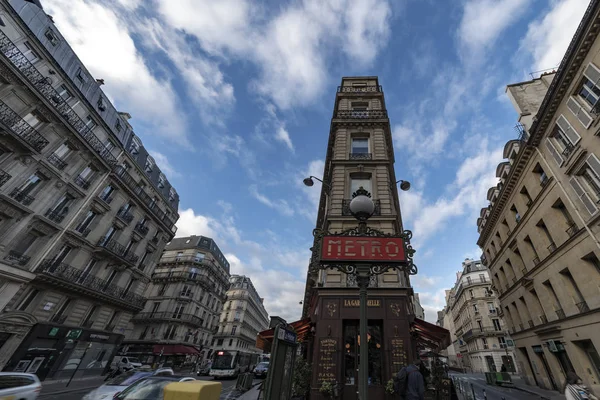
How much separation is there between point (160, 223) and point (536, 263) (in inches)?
1396

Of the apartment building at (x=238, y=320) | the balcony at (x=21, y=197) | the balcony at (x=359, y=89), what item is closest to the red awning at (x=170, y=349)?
the apartment building at (x=238, y=320)

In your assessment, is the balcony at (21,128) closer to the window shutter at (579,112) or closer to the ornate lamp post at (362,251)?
the ornate lamp post at (362,251)

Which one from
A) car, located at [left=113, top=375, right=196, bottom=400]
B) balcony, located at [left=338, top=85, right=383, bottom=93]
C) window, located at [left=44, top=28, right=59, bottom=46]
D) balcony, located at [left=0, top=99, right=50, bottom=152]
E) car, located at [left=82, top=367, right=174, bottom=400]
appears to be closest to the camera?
car, located at [left=113, top=375, right=196, bottom=400]

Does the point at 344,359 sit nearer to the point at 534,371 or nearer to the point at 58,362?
the point at 534,371

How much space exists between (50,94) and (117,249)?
13.7 metres

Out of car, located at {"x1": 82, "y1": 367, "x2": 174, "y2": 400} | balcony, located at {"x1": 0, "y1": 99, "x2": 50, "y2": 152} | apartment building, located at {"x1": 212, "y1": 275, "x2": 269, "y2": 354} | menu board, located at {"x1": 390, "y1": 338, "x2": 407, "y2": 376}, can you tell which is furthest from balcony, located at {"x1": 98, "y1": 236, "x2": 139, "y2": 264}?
apartment building, located at {"x1": 212, "y1": 275, "x2": 269, "y2": 354}

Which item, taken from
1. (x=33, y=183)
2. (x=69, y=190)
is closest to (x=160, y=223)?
(x=69, y=190)

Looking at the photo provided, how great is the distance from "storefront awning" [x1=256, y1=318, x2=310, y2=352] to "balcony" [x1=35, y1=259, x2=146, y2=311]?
1745 centimetres

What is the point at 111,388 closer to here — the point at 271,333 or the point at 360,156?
the point at 271,333

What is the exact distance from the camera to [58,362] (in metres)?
19.4

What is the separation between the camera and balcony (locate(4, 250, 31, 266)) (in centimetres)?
1645

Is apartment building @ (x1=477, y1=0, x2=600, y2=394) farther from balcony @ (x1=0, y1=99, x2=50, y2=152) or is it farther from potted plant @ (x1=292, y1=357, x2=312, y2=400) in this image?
balcony @ (x1=0, y1=99, x2=50, y2=152)

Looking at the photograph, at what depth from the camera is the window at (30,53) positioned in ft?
56.6

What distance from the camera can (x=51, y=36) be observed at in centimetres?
1947
